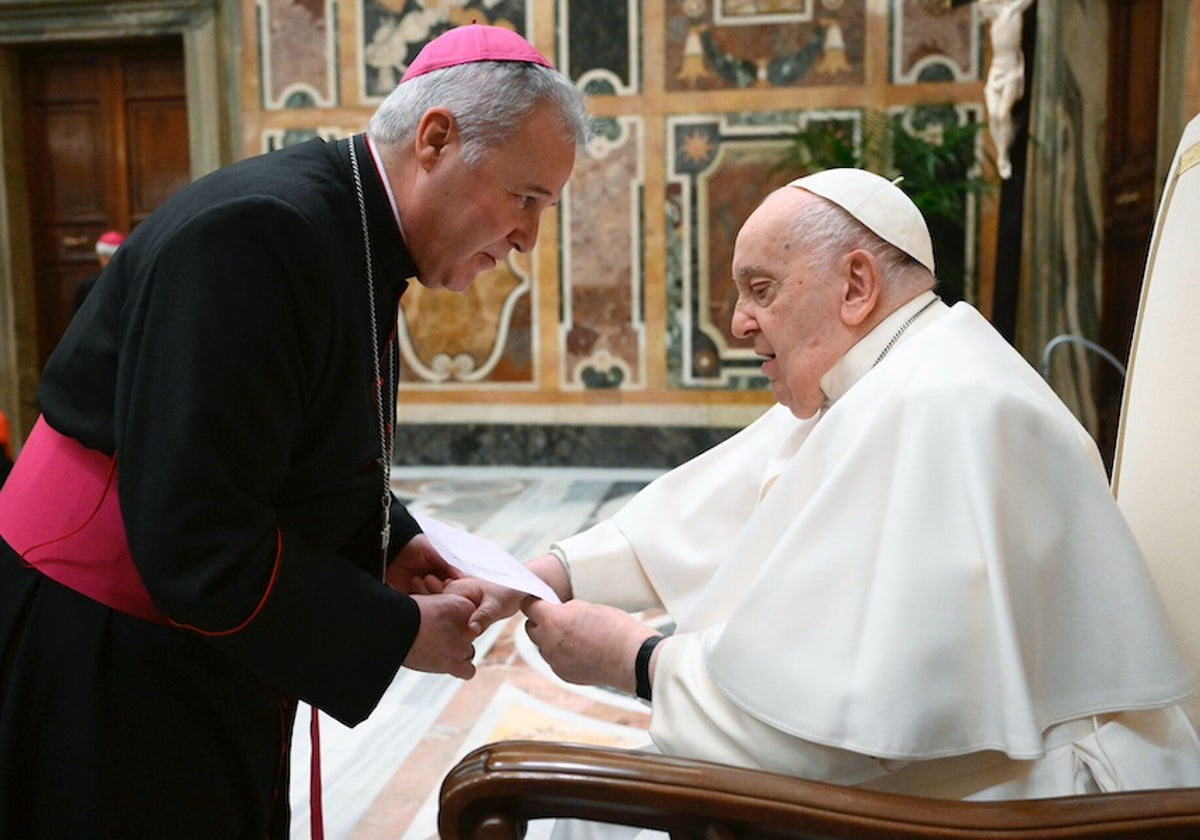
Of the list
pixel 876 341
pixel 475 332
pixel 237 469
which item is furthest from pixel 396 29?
pixel 237 469

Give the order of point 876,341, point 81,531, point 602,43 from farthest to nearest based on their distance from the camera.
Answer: point 602,43 → point 876,341 → point 81,531

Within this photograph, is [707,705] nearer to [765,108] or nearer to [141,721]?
[141,721]

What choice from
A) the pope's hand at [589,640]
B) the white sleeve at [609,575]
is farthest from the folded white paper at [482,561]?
the white sleeve at [609,575]

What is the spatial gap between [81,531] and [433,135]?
739mm

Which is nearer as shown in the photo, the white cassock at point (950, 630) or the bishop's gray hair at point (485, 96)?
the white cassock at point (950, 630)

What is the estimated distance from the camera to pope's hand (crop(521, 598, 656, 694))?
1.65 m

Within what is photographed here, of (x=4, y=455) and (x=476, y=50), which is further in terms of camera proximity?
(x=4, y=455)

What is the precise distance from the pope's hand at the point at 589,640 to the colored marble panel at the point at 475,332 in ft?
20.8

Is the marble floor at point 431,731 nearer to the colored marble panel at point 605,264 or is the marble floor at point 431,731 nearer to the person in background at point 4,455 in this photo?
the person in background at point 4,455

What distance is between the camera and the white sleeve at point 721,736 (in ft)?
4.65

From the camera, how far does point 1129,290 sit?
20.6 feet

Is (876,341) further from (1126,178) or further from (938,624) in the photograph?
(1126,178)

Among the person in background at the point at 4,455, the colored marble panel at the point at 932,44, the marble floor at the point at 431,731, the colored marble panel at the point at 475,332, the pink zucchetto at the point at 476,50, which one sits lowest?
the marble floor at the point at 431,731

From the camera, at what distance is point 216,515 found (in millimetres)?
1357
